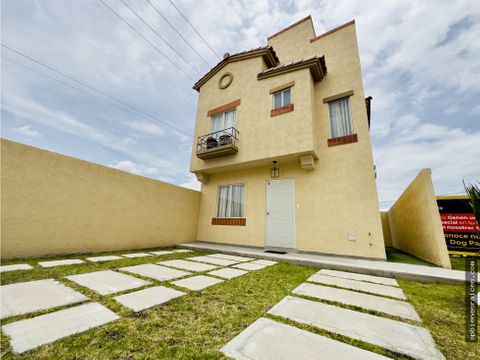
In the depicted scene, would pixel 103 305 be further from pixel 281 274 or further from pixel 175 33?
pixel 175 33

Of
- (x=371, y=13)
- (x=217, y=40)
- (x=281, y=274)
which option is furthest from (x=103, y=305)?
(x=217, y=40)

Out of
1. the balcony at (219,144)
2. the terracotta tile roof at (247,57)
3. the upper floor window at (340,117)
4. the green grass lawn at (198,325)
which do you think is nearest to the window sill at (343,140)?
the upper floor window at (340,117)

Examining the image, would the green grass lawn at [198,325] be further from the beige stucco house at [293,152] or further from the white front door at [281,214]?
the white front door at [281,214]

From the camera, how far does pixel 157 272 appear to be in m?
3.12

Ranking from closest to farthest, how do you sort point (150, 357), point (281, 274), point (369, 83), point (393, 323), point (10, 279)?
point (150, 357) → point (393, 323) → point (10, 279) → point (281, 274) → point (369, 83)

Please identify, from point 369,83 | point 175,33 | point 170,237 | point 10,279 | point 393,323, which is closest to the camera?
point 393,323

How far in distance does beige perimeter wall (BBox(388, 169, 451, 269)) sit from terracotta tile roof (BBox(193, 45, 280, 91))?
6.57 metres

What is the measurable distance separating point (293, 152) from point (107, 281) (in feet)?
17.1

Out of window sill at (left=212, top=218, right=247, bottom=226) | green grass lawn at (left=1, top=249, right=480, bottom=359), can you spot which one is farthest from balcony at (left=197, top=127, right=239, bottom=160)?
green grass lawn at (left=1, top=249, right=480, bottom=359)

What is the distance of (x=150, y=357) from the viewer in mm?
1110

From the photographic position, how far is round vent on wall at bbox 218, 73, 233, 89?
7.93 metres

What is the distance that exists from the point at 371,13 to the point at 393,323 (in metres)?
8.30

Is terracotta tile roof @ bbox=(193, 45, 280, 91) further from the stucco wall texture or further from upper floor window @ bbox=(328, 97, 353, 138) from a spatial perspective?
the stucco wall texture

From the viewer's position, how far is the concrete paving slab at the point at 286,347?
1172 millimetres
